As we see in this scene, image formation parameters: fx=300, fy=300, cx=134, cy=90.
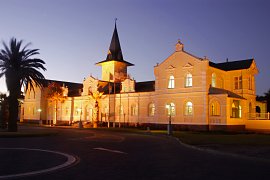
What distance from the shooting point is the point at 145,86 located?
54406 millimetres

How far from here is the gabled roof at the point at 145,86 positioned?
52203mm

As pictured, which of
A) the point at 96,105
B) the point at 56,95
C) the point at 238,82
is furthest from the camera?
the point at 56,95

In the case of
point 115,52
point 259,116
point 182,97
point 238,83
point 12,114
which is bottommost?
point 259,116

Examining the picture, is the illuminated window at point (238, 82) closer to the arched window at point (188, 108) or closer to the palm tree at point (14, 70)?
the arched window at point (188, 108)

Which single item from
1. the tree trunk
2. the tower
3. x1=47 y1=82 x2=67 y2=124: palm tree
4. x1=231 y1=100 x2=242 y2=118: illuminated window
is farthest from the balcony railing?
x1=47 y1=82 x2=67 y2=124: palm tree

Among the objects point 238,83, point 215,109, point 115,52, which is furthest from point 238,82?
point 115,52

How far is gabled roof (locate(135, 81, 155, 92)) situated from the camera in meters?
52.2

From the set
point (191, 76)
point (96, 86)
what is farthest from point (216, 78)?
point (96, 86)

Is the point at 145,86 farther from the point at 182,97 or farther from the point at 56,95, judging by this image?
the point at 56,95

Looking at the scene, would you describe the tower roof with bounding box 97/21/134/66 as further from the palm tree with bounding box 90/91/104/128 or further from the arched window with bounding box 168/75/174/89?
the arched window with bounding box 168/75/174/89

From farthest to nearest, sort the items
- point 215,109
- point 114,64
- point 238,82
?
1. point 114,64
2. point 238,82
3. point 215,109

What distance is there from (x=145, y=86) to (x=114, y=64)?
13715mm

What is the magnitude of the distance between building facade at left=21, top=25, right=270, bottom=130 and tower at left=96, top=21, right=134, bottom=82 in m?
5.19

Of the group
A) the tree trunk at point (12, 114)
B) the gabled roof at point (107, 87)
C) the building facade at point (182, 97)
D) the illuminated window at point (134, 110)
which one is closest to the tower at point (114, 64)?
the gabled roof at point (107, 87)
